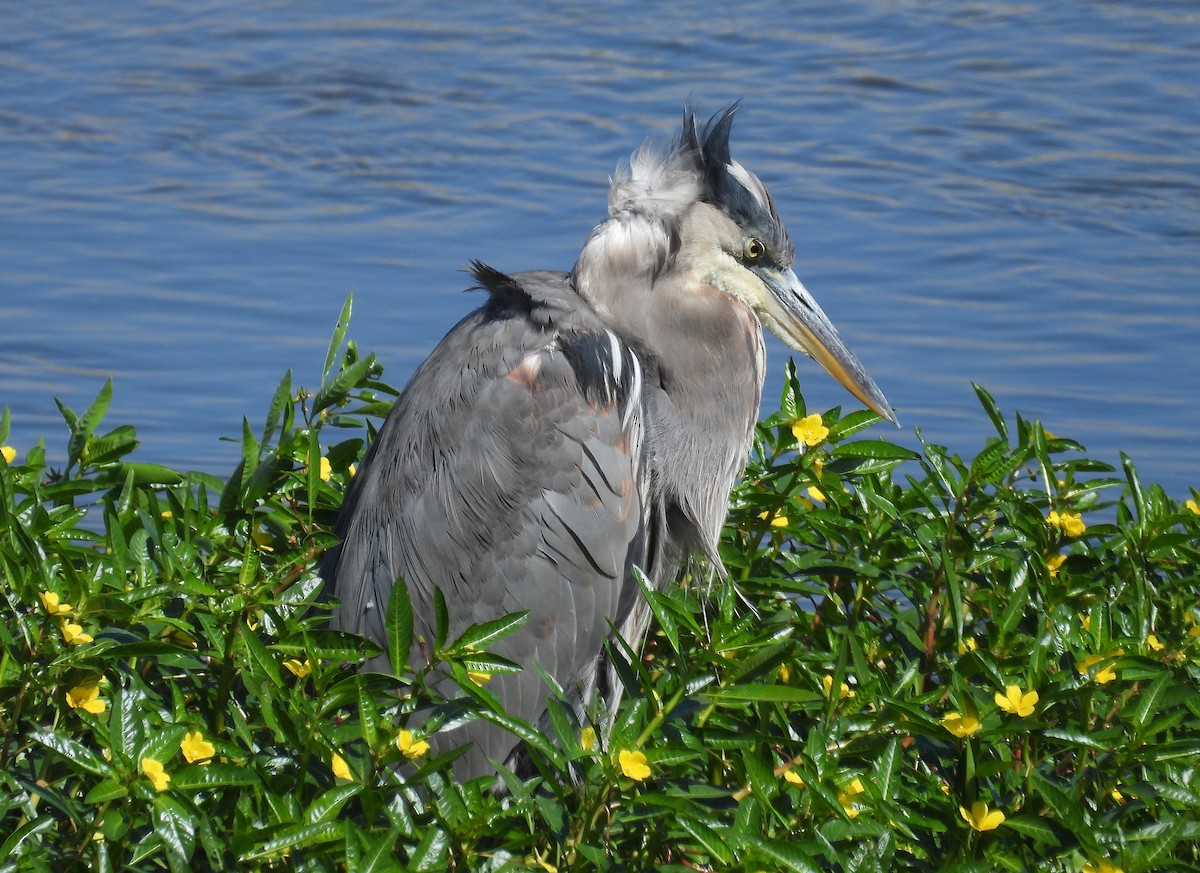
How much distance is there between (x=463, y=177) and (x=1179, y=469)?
4832 mm

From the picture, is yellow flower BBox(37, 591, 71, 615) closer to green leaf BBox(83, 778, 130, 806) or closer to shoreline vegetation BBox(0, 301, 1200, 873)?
shoreline vegetation BBox(0, 301, 1200, 873)

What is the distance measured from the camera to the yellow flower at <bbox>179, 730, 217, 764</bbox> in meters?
2.16

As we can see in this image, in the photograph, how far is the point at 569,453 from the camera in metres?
3.48

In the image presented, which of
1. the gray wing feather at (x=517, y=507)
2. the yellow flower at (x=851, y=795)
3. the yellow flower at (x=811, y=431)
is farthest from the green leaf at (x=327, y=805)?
the yellow flower at (x=811, y=431)

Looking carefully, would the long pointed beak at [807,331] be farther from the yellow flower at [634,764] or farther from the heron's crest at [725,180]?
the yellow flower at [634,764]

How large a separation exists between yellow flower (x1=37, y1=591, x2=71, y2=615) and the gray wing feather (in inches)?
46.1

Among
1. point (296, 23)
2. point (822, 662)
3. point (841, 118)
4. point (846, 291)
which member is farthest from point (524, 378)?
point (296, 23)

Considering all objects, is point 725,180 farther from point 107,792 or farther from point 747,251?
point 107,792

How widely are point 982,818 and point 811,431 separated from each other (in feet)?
3.70

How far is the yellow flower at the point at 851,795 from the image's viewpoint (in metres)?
2.26

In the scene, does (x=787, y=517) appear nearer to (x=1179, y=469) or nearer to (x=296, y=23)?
(x=1179, y=469)

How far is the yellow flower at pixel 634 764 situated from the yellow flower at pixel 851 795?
0.31 m

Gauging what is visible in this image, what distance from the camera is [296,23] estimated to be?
1293 cm

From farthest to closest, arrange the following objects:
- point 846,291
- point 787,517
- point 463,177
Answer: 1. point 463,177
2. point 846,291
3. point 787,517
